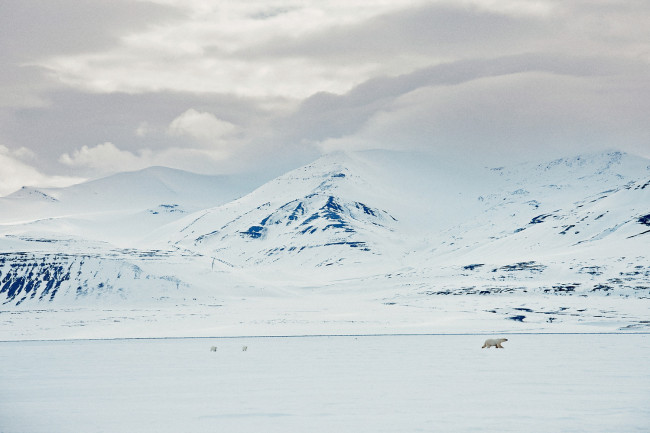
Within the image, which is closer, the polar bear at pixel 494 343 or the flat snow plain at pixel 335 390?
the flat snow plain at pixel 335 390

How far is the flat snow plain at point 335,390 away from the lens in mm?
25906

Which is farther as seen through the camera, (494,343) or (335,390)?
(494,343)

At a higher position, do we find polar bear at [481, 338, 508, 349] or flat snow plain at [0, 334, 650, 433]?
polar bear at [481, 338, 508, 349]

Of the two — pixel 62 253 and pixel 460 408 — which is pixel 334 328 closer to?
pixel 460 408

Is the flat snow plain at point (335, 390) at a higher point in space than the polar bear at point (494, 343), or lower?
lower

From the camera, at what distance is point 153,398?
32.7m

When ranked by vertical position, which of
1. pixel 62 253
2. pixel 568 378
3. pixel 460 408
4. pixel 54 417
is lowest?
pixel 54 417

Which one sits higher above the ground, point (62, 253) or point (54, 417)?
point (62, 253)

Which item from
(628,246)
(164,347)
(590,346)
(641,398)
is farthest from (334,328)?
(628,246)

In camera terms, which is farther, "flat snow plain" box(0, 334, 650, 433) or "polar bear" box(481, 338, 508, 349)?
"polar bear" box(481, 338, 508, 349)

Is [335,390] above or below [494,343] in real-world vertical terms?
below

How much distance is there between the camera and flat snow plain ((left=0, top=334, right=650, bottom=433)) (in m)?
25.9

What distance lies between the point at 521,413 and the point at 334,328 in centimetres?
6212

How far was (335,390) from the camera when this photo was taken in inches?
1337
